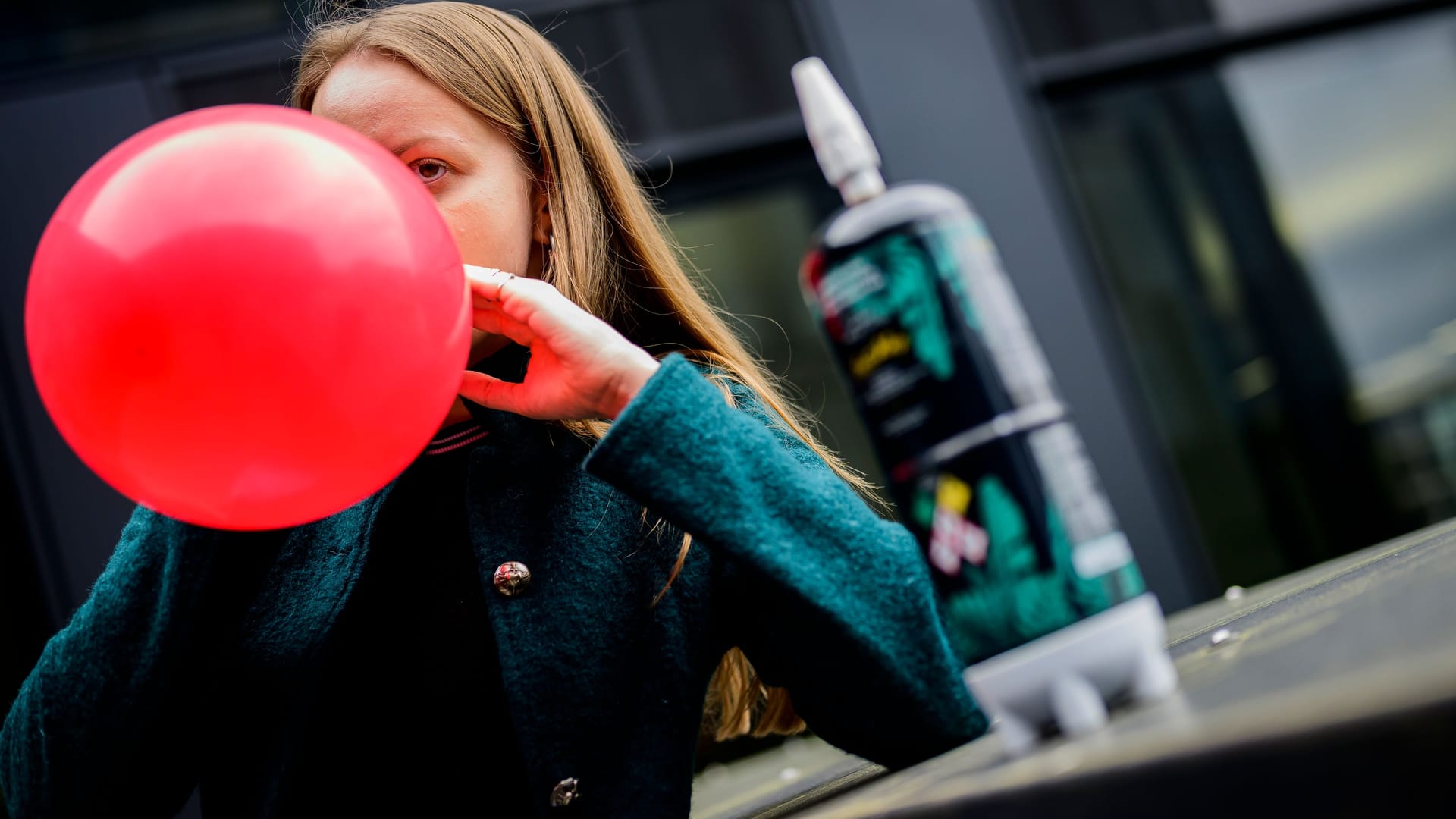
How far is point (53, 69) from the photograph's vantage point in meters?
2.92

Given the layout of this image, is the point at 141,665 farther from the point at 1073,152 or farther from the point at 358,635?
the point at 1073,152

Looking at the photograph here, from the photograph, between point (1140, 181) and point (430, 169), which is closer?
point (430, 169)

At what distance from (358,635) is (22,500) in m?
2.14

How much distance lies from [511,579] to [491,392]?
19 cm

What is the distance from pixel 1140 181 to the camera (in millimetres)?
3604

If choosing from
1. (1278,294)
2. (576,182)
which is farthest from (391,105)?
(1278,294)

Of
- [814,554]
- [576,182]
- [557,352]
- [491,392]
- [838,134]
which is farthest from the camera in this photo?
[576,182]

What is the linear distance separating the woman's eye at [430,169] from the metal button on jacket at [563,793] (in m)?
0.65

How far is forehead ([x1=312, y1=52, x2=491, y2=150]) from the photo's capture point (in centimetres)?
116

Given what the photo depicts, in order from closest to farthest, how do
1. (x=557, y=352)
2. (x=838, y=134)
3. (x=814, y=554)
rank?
(x=838, y=134)
(x=814, y=554)
(x=557, y=352)

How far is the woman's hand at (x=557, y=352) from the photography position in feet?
3.16

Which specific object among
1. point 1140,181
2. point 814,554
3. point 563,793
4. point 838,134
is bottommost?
point 563,793

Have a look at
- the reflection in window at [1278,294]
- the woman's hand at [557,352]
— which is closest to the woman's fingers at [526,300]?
the woman's hand at [557,352]

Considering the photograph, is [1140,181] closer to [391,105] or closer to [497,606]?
[391,105]
